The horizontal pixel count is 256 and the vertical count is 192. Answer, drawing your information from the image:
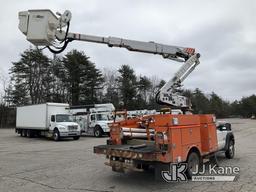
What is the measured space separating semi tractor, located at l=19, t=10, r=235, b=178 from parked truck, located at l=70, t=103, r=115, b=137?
62.8 feet

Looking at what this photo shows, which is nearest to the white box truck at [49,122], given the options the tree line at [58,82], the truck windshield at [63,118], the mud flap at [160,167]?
the truck windshield at [63,118]

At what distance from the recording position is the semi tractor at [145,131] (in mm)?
8477

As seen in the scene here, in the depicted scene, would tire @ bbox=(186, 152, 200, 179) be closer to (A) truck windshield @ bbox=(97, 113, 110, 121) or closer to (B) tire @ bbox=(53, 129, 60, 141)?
(B) tire @ bbox=(53, 129, 60, 141)

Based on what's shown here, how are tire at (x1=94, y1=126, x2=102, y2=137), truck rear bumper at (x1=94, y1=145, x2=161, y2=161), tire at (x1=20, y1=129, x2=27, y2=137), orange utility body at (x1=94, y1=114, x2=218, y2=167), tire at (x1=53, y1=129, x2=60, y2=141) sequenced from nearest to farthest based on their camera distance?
1. truck rear bumper at (x1=94, y1=145, x2=161, y2=161)
2. orange utility body at (x1=94, y1=114, x2=218, y2=167)
3. tire at (x1=53, y1=129, x2=60, y2=141)
4. tire at (x1=94, y1=126, x2=102, y2=137)
5. tire at (x1=20, y1=129, x2=27, y2=137)

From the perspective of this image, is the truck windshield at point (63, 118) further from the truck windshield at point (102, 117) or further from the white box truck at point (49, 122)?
the truck windshield at point (102, 117)

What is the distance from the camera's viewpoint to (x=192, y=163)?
31.1 ft

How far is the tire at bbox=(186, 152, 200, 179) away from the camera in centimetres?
920

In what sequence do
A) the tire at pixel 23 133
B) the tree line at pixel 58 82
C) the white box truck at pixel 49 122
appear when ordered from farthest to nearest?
the tree line at pixel 58 82
the tire at pixel 23 133
the white box truck at pixel 49 122

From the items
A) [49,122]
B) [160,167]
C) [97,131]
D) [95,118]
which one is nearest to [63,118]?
[49,122]

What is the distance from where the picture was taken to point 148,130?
956 cm

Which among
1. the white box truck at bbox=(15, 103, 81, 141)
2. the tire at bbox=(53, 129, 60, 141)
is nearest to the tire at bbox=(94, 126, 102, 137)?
the white box truck at bbox=(15, 103, 81, 141)

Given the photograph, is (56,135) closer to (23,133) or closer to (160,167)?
(23,133)

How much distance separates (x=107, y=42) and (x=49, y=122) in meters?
18.3

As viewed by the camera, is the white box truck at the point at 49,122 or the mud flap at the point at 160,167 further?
the white box truck at the point at 49,122
